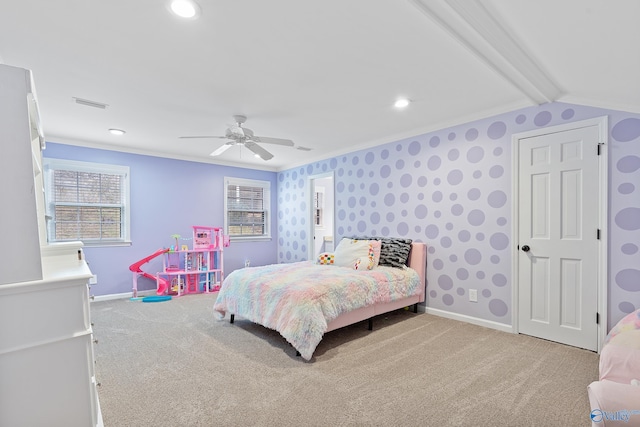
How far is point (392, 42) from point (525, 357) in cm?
271

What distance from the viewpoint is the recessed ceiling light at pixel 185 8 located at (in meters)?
1.66

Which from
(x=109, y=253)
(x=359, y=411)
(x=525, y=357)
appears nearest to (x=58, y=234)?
(x=109, y=253)

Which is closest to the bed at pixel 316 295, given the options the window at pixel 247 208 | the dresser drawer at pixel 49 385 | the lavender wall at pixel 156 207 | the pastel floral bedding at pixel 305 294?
the pastel floral bedding at pixel 305 294

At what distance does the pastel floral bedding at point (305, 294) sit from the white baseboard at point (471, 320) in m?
0.32

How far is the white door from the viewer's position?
273 centimetres

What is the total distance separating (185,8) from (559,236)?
11.4 feet

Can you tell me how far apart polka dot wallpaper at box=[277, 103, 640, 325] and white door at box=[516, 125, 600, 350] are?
121 mm

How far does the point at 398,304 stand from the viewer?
3615 mm

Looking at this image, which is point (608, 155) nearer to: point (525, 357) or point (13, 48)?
point (525, 357)

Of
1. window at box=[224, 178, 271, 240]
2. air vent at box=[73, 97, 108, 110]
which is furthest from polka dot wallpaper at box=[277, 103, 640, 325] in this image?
air vent at box=[73, 97, 108, 110]

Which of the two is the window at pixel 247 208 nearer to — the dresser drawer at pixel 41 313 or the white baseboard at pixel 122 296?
the white baseboard at pixel 122 296

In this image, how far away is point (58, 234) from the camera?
14.4ft

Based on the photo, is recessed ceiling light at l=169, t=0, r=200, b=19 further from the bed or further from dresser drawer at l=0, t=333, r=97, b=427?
the bed
